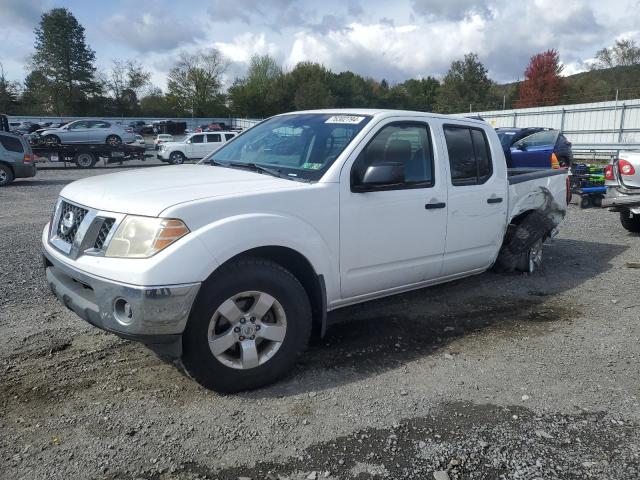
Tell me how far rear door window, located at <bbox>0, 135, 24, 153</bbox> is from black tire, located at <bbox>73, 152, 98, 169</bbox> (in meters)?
6.88

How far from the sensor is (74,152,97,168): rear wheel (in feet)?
77.9

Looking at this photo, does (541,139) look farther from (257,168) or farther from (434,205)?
(257,168)

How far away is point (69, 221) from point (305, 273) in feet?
5.37

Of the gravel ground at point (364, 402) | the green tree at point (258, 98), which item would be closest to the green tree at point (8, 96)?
the green tree at point (258, 98)

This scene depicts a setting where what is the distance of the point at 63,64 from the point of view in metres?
60.9

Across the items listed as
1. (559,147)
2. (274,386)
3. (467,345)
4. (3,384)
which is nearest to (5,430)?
(3,384)

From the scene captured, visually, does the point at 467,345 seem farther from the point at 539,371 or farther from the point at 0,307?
the point at 0,307

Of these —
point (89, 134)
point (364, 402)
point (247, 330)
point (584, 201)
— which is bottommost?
point (364, 402)

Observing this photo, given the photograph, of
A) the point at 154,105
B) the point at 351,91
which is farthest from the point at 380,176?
the point at 154,105

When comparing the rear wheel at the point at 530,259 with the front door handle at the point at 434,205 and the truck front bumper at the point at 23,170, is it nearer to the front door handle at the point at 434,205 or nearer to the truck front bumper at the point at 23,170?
the front door handle at the point at 434,205

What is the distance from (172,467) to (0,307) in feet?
10.6

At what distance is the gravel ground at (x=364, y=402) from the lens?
2.79 meters

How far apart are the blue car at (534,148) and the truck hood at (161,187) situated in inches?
404

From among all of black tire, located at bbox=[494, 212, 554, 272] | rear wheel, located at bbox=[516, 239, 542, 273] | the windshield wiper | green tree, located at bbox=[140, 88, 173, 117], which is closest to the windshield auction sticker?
the windshield wiper
